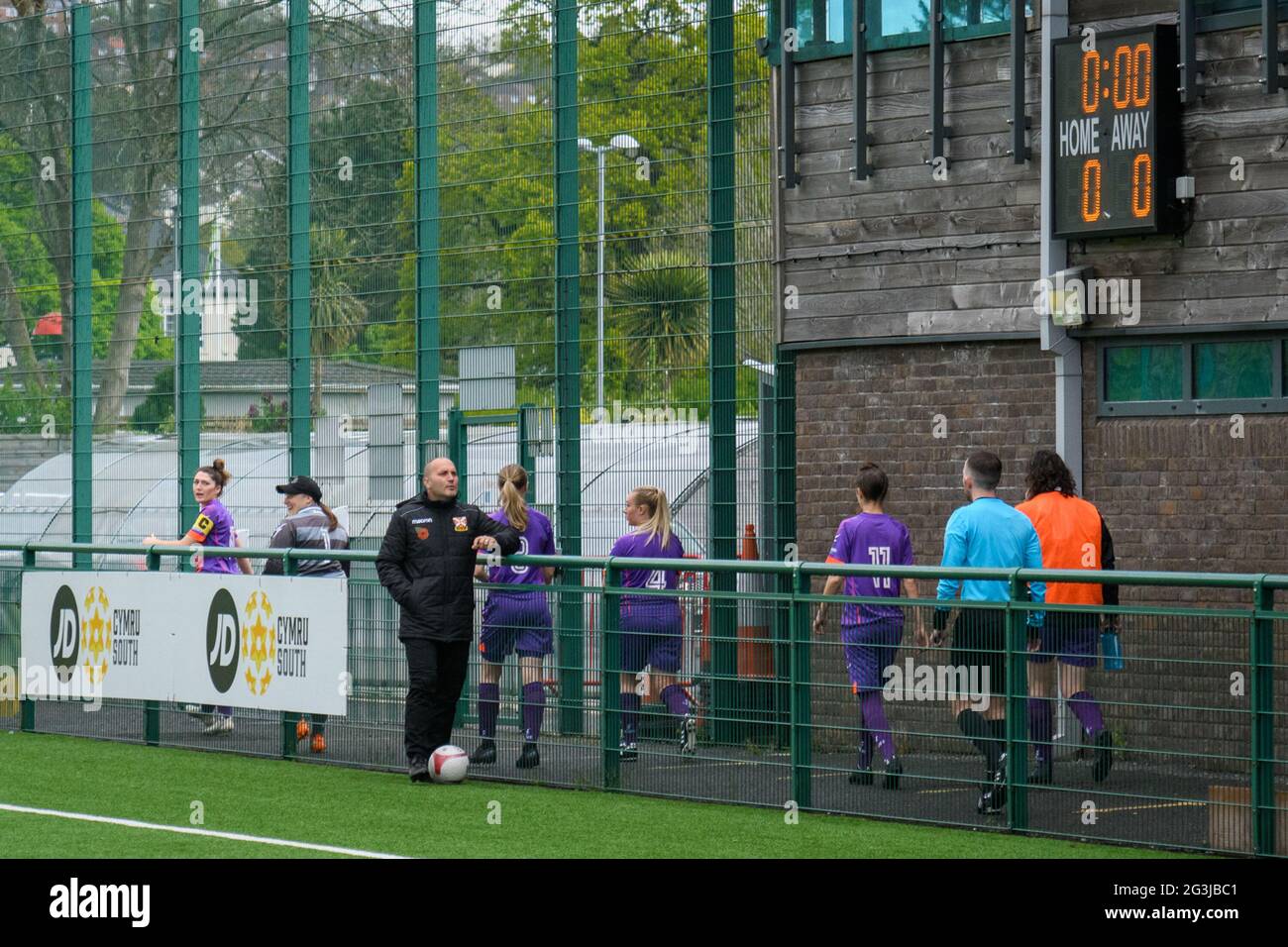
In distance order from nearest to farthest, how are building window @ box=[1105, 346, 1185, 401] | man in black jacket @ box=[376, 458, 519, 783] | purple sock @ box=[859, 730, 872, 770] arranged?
purple sock @ box=[859, 730, 872, 770] → man in black jacket @ box=[376, 458, 519, 783] → building window @ box=[1105, 346, 1185, 401]

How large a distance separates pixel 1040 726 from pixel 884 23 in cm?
589

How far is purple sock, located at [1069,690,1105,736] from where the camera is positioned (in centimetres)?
940

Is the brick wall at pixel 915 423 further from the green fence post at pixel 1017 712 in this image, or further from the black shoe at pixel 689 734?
the green fence post at pixel 1017 712

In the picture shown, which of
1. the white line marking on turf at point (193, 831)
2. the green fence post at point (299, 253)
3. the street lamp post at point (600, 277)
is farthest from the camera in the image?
the green fence post at point (299, 253)

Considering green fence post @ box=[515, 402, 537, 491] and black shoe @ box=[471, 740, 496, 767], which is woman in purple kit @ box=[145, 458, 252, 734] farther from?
black shoe @ box=[471, 740, 496, 767]

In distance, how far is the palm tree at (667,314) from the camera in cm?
1427

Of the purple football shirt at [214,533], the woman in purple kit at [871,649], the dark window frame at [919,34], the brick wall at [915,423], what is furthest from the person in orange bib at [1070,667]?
the purple football shirt at [214,533]

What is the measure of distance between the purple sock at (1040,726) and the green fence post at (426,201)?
7.31 meters

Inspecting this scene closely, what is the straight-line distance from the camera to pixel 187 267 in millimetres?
17844

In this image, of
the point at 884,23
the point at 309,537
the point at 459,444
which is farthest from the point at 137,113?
the point at 884,23

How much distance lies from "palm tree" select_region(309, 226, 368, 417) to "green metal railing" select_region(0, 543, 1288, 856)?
3.48 m

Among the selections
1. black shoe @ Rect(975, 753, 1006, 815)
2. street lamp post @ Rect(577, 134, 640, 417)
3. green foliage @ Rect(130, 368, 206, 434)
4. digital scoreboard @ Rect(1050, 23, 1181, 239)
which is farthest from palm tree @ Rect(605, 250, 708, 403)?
green foliage @ Rect(130, 368, 206, 434)

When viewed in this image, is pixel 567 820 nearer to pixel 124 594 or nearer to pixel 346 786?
pixel 346 786

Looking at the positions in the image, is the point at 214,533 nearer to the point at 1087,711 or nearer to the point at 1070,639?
the point at 1070,639
